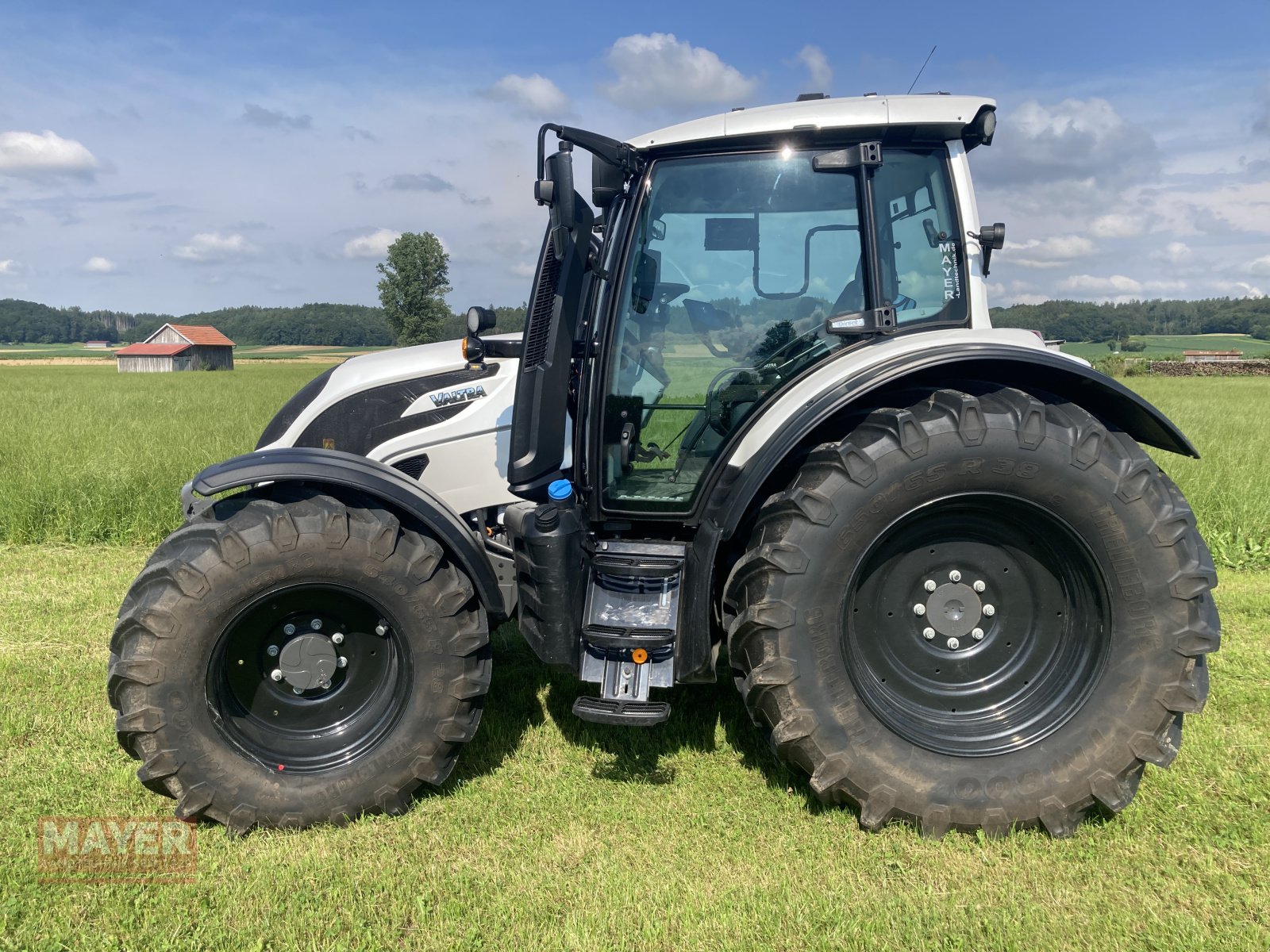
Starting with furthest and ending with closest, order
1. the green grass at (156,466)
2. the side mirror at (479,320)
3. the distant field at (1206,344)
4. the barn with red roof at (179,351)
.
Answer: the barn with red roof at (179,351) < the distant field at (1206,344) < the green grass at (156,466) < the side mirror at (479,320)

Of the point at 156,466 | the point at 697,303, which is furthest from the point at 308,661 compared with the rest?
the point at 156,466

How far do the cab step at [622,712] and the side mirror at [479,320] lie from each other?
1.66 m

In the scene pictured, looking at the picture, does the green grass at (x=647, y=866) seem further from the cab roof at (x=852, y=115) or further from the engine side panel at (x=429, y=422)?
the cab roof at (x=852, y=115)

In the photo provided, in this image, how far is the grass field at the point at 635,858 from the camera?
2.58 meters

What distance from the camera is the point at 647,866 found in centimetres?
290

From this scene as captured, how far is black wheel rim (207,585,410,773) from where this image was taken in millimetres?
3182

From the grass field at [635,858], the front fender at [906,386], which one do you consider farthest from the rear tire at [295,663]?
the front fender at [906,386]

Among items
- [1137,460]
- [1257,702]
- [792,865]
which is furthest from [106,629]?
[1257,702]

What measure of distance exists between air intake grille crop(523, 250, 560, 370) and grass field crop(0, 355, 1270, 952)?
66.6 inches

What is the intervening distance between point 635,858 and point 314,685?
4.41 feet

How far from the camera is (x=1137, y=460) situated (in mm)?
2949

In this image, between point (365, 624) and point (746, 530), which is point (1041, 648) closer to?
point (746, 530)

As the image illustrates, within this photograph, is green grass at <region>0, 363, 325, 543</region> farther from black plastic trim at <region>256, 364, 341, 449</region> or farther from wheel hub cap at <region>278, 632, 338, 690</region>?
wheel hub cap at <region>278, 632, 338, 690</region>

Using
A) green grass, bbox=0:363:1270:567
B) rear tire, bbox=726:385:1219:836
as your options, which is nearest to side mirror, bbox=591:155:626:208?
green grass, bbox=0:363:1270:567
